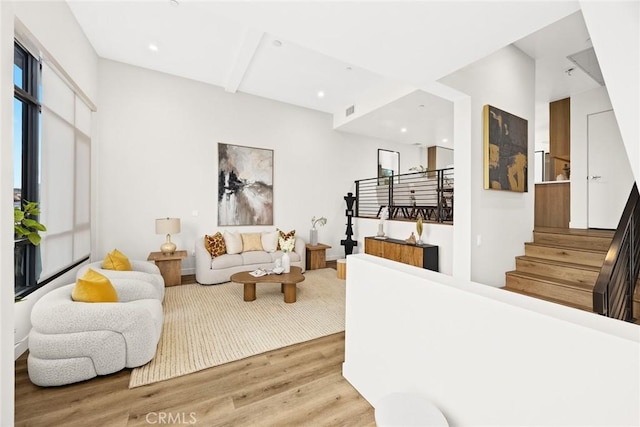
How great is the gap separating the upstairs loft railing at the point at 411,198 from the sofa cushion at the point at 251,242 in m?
2.49

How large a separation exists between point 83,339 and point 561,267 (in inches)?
187

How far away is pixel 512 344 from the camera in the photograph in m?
1.02

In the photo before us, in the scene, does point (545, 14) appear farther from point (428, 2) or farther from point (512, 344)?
point (512, 344)

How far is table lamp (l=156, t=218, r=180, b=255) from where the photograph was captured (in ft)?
14.1

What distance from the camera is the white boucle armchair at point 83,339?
74.9 inches

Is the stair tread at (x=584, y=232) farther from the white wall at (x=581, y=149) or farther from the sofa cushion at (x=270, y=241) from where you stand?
the sofa cushion at (x=270, y=241)

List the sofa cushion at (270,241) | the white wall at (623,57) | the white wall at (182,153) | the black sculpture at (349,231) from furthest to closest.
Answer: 1. the black sculpture at (349,231)
2. the sofa cushion at (270,241)
3. the white wall at (182,153)
4. the white wall at (623,57)

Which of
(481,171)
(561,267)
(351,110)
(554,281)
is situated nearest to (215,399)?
(481,171)

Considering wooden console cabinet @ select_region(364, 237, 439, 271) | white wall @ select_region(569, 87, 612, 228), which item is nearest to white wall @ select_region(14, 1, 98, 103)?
wooden console cabinet @ select_region(364, 237, 439, 271)

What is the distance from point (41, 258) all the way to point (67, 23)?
2592 mm

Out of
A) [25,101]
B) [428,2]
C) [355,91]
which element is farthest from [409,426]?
[355,91]

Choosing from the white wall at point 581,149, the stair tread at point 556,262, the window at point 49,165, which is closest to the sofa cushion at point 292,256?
the window at point 49,165

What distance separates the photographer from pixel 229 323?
9.85 ft

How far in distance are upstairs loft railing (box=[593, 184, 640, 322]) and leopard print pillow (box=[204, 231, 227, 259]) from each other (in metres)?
4.57
